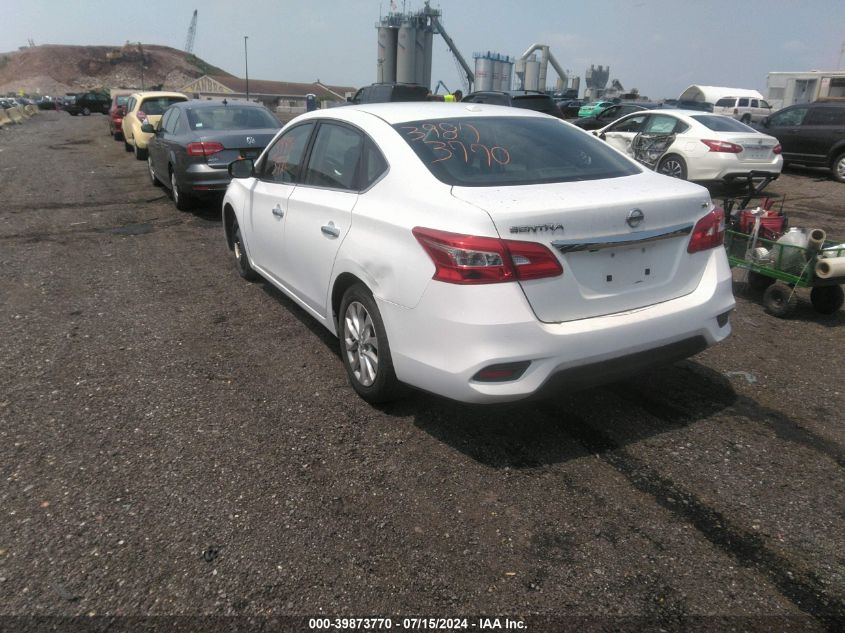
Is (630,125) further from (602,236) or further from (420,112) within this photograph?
(602,236)

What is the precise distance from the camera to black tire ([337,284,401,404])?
3.47 meters

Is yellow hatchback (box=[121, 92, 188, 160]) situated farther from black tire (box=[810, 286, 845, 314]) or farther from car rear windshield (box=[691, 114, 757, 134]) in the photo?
black tire (box=[810, 286, 845, 314])

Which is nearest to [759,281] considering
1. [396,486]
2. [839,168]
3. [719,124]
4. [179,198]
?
[396,486]

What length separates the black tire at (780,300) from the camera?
5.38m

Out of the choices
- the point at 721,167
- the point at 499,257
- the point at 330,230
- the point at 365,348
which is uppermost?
the point at 499,257

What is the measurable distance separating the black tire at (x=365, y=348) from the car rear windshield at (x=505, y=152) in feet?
2.72

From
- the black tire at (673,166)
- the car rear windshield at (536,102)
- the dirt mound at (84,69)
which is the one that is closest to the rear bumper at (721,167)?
the black tire at (673,166)

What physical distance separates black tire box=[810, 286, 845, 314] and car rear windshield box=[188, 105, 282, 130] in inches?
300

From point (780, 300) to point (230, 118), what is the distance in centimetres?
804

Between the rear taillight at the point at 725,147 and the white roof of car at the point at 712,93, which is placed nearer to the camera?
the rear taillight at the point at 725,147

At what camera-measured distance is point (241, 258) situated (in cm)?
630

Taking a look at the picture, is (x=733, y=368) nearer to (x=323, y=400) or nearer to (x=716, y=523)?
(x=716, y=523)

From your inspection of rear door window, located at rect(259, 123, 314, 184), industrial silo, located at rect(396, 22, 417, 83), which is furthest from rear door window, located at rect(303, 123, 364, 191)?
industrial silo, located at rect(396, 22, 417, 83)

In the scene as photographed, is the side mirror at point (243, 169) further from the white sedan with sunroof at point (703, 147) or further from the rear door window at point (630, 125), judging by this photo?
the rear door window at point (630, 125)
